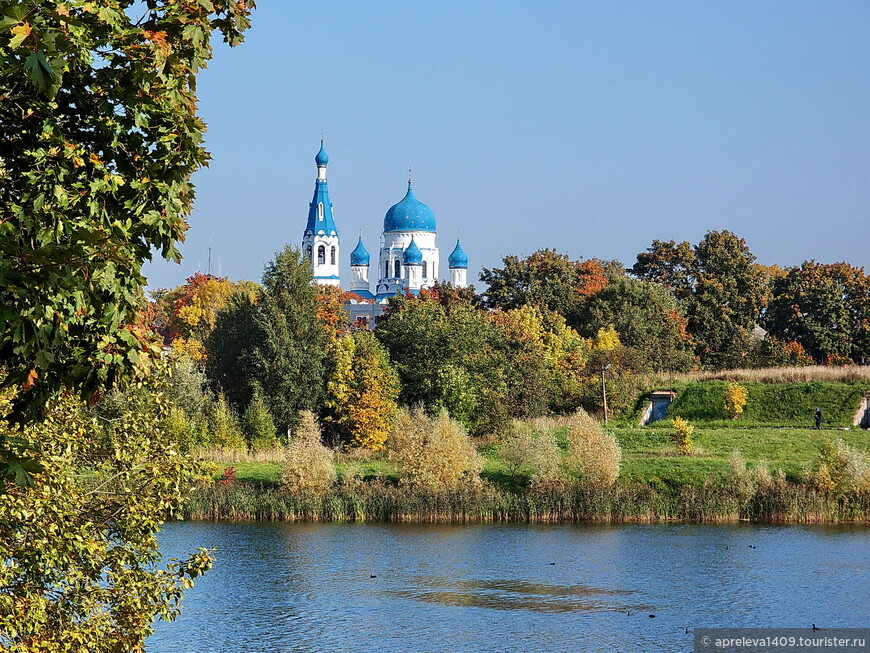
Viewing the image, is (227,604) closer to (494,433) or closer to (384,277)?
(494,433)

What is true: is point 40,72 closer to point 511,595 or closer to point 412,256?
point 511,595

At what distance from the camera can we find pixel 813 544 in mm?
29844

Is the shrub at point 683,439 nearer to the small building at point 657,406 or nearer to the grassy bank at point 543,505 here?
the grassy bank at point 543,505

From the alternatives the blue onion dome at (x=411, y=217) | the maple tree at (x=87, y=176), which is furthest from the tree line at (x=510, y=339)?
the blue onion dome at (x=411, y=217)

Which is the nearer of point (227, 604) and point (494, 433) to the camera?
point (227, 604)

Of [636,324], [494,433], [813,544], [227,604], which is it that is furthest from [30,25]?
[636,324]

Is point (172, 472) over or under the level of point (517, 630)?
over

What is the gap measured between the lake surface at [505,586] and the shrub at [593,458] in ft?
7.75

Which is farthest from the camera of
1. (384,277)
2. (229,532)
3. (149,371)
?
(384,277)

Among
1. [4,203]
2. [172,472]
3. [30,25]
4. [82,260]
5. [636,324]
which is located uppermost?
[636,324]

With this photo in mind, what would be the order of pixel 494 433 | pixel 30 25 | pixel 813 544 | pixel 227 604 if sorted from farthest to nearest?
pixel 494 433
pixel 813 544
pixel 227 604
pixel 30 25

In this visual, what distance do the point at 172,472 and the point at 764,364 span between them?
178 feet

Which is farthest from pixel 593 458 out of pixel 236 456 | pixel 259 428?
pixel 259 428

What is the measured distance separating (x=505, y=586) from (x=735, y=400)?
24924 millimetres
